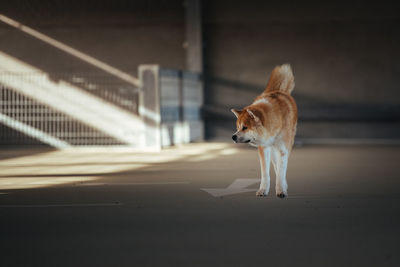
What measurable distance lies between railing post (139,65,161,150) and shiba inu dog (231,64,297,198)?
7.56 meters

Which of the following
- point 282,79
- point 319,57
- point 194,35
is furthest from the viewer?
point 194,35

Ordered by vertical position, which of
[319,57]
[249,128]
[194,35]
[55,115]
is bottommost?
[249,128]

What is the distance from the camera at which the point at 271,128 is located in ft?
24.4

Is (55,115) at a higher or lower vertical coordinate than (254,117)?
higher

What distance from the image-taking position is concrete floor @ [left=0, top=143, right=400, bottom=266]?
502cm

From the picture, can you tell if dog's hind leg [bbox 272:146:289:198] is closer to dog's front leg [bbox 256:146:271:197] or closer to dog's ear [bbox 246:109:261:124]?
dog's front leg [bbox 256:146:271:197]

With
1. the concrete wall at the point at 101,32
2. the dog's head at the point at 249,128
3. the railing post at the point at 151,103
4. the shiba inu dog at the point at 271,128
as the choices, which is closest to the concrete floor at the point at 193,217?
the shiba inu dog at the point at 271,128

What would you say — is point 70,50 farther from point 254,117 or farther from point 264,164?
point 254,117

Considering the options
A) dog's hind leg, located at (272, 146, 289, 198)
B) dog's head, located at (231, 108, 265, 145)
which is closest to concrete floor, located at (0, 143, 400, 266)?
dog's hind leg, located at (272, 146, 289, 198)

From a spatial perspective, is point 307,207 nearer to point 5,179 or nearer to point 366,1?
point 5,179

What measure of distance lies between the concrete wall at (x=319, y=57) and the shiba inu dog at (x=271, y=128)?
36.5ft

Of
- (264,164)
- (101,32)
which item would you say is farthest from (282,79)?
(101,32)

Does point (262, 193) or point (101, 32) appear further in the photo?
point (101, 32)

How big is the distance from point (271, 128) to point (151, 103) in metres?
8.53
